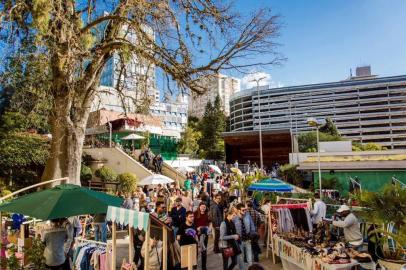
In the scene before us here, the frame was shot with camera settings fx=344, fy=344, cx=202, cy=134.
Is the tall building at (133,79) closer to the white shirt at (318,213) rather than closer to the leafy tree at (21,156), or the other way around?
the white shirt at (318,213)

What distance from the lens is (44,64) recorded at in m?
8.91

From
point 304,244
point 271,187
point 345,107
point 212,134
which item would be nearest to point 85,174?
point 271,187

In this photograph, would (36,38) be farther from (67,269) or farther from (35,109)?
(67,269)

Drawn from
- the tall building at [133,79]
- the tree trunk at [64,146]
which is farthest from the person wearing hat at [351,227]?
the tree trunk at [64,146]

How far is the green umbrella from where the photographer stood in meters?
5.55

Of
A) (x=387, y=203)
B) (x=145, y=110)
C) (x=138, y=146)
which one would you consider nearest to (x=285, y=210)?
(x=387, y=203)

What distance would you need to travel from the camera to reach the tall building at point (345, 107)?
108m

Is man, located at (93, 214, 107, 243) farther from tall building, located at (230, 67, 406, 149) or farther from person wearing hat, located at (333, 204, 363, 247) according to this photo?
tall building, located at (230, 67, 406, 149)

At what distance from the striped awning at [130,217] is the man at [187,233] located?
6.19 feet

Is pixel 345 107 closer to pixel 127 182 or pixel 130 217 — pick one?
pixel 127 182

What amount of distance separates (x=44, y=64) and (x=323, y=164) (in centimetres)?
1404

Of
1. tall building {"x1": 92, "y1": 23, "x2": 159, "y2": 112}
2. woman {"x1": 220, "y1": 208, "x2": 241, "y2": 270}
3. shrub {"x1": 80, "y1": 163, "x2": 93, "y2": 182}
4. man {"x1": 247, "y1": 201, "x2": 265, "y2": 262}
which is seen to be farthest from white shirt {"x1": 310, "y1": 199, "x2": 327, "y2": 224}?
shrub {"x1": 80, "y1": 163, "x2": 93, "y2": 182}

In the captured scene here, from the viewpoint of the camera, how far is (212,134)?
72.9 m

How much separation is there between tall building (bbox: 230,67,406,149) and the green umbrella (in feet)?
322
